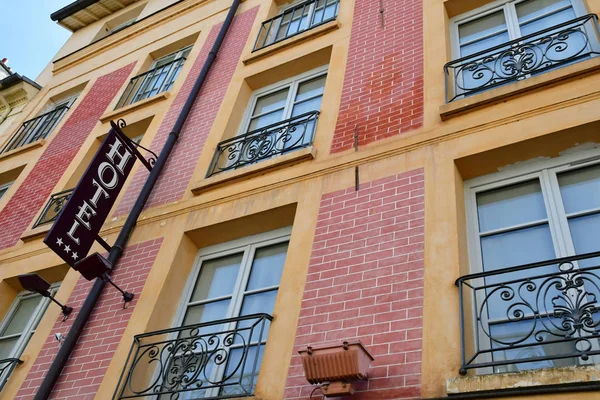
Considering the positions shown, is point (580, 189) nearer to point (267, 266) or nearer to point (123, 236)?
point (267, 266)

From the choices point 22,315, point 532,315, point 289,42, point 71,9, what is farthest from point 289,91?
point 71,9

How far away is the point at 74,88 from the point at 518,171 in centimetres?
1125

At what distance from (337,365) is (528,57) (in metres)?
4.19

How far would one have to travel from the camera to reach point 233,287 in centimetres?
641

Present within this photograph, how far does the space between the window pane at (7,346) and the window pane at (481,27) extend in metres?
7.28

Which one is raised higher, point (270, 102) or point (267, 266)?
point (270, 102)

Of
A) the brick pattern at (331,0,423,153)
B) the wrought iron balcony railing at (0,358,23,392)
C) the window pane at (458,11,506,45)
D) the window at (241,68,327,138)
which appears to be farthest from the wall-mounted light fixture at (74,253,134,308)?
the window pane at (458,11,506,45)

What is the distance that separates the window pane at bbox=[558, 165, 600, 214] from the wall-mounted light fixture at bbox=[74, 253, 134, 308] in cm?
477

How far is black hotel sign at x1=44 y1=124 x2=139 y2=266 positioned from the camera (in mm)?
6625

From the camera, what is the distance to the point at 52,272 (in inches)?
317

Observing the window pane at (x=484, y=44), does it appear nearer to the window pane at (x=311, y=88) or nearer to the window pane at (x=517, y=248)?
the window pane at (x=311, y=88)

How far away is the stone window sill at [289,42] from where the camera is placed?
351 inches

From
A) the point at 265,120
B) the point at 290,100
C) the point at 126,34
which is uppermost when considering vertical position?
the point at 126,34

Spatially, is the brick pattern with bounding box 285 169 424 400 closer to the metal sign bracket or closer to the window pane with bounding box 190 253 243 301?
the window pane with bounding box 190 253 243 301
